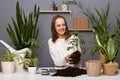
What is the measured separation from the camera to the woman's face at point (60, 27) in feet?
9.12

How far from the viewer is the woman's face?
278 cm

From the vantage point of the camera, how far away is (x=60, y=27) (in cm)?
279

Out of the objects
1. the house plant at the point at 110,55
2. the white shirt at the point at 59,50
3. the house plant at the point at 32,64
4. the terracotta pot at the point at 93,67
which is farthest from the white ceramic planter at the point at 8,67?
the house plant at the point at 110,55

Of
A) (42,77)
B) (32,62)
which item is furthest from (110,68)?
(32,62)

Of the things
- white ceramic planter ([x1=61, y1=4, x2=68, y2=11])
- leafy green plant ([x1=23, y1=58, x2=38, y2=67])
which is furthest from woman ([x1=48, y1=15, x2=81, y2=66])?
white ceramic planter ([x1=61, y1=4, x2=68, y2=11])

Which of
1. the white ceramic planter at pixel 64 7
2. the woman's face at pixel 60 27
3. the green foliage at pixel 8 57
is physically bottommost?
the green foliage at pixel 8 57

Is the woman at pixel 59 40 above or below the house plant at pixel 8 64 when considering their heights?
above

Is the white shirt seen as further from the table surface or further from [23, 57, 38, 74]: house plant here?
the table surface

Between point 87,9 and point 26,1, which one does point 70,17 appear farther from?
point 26,1

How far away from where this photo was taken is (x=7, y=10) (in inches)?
163

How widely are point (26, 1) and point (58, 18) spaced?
1.45 m

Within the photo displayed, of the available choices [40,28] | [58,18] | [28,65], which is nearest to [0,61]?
[28,65]

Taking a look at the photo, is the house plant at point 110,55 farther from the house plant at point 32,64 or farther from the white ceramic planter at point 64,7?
the white ceramic planter at point 64,7

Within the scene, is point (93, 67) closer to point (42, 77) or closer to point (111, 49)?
point (111, 49)
